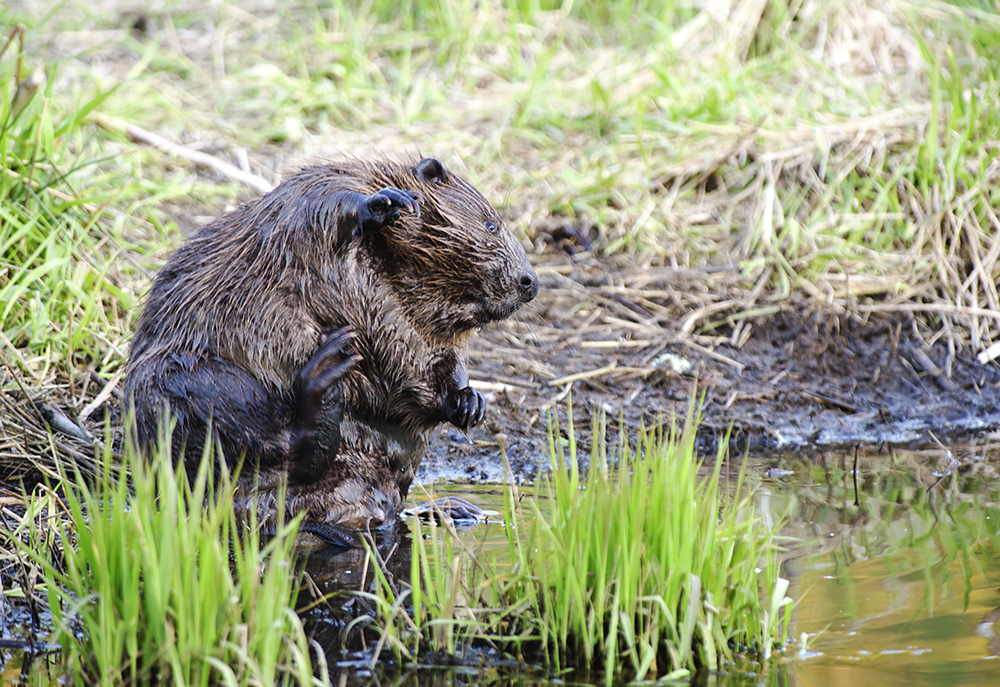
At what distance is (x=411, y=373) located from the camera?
9.57 feet

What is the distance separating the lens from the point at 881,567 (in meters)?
A: 2.70

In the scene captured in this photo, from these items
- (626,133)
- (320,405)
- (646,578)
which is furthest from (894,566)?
(626,133)

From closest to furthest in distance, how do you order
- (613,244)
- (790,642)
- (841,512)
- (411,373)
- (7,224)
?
1. (790,642)
2. (411,373)
3. (841,512)
4. (7,224)
5. (613,244)

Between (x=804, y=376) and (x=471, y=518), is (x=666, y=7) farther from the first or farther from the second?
(x=471, y=518)

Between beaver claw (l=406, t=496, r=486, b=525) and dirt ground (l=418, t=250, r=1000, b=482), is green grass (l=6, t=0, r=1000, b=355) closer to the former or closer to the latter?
dirt ground (l=418, t=250, r=1000, b=482)

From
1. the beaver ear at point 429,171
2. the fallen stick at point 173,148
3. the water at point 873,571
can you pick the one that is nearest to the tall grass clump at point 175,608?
the water at point 873,571

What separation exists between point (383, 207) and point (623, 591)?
113cm

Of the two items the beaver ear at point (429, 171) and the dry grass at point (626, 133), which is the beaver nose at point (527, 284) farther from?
the dry grass at point (626, 133)

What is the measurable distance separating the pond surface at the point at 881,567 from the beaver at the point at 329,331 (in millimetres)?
291

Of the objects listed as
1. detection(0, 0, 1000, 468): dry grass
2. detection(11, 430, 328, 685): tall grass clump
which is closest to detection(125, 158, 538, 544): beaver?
detection(11, 430, 328, 685): tall grass clump

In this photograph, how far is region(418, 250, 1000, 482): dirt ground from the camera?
3.98 meters

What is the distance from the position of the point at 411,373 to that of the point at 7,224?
5.91ft

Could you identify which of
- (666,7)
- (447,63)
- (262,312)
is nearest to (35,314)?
(262,312)

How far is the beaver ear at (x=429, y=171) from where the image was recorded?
9.64 feet
